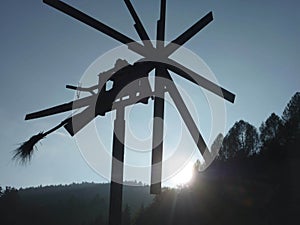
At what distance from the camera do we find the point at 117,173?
6.26 m

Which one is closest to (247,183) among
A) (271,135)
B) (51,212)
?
(271,135)

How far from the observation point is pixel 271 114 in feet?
217

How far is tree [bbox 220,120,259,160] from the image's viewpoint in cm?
6850

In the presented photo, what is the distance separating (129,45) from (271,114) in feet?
202

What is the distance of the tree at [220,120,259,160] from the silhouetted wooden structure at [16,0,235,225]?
61.5m

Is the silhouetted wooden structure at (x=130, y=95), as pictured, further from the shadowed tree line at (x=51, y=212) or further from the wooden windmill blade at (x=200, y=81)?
the shadowed tree line at (x=51, y=212)

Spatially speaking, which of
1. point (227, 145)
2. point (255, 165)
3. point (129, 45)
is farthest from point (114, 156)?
point (227, 145)

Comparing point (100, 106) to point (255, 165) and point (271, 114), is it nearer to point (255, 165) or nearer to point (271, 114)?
point (255, 165)

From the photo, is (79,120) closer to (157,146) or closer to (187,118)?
(157,146)

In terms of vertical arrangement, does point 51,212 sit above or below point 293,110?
below

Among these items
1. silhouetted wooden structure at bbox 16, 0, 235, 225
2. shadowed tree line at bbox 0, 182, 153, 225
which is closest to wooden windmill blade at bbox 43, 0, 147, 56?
silhouetted wooden structure at bbox 16, 0, 235, 225

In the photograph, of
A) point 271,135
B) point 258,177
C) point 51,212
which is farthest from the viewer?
point 51,212

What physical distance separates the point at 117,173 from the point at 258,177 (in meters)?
40.5

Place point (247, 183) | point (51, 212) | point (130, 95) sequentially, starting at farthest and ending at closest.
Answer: point (51, 212) < point (247, 183) < point (130, 95)
